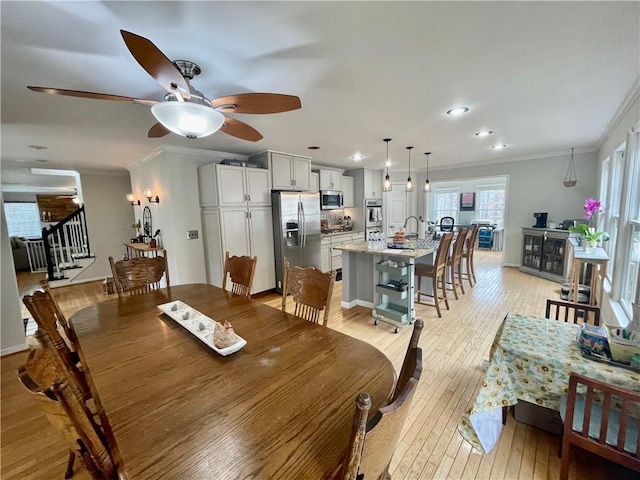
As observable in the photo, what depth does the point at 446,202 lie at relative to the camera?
955 cm

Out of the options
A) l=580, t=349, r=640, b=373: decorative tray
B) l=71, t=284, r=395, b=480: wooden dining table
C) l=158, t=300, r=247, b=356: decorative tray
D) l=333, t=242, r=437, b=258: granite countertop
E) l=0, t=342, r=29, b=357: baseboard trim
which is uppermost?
l=333, t=242, r=437, b=258: granite countertop

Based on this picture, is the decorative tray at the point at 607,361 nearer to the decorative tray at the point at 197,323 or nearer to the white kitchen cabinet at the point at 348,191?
the decorative tray at the point at 197,323

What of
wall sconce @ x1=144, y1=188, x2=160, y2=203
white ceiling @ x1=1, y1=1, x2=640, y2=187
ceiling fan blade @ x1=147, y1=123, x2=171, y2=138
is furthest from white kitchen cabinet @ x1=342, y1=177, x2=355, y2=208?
ceiling fan blade @ x1=147, y1=123, x2=171, y2=138

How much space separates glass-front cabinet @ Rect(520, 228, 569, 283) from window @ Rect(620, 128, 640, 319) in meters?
2.31

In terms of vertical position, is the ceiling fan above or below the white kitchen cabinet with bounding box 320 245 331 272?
above

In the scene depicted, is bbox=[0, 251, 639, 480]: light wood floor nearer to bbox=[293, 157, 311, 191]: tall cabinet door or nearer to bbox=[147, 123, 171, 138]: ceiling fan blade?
bbox=[147, 123, 171, 138]: ceiling fan blade

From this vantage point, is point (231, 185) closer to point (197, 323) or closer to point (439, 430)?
point (197, 323)

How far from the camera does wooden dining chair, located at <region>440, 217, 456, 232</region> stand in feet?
27.3

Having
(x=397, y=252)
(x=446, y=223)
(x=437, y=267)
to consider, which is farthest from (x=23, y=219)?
(x=446, y=223)

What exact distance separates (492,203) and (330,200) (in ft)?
20.4

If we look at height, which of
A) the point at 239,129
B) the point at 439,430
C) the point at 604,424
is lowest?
the point at 439,430

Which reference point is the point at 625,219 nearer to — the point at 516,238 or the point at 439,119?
the point at 439,119

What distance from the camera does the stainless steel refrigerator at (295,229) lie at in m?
4.35

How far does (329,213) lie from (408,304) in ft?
11.6
